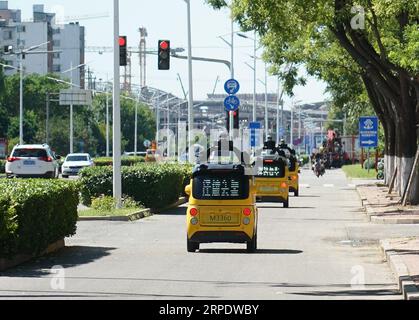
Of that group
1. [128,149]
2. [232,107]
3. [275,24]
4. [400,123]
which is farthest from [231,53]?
[128,149]

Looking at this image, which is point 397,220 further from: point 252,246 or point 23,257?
point 23,257

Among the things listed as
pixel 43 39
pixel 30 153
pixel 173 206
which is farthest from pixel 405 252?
pixel 43 39

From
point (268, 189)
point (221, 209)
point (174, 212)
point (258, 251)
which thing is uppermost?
point (221, 209)

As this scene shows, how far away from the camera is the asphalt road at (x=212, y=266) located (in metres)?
16.6

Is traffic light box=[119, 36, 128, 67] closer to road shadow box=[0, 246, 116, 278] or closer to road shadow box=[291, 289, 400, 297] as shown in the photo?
road shadow box=[0, 246, 116, 278]

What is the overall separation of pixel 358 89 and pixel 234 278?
36.1m

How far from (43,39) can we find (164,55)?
473 feet

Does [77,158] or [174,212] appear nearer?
[174,212]

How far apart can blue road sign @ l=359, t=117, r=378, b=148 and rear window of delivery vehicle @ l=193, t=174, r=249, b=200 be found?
36.2m

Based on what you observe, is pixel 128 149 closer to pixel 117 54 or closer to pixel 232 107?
pixel 232 107

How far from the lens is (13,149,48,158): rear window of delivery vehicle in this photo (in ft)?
180

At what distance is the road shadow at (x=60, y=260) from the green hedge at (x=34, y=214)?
259mm

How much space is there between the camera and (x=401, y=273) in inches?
709

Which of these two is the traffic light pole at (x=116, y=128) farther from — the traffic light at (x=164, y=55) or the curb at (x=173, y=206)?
the traffic light at (x=164, y=55)
